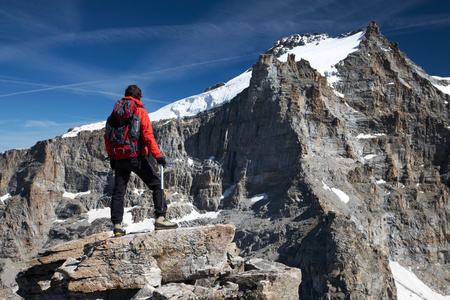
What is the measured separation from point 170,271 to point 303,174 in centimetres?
10998

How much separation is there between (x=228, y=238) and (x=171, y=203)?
129432 mm

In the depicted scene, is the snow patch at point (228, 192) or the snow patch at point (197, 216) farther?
the snow patch at point (228, 192)

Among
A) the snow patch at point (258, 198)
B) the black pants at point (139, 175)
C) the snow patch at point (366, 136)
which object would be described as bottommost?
the snow patch at point (258, 198)

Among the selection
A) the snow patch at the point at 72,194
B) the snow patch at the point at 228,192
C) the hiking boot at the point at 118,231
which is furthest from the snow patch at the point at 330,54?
the hiking boot at the point at 118,231

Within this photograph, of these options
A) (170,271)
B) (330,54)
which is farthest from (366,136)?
(170,271)

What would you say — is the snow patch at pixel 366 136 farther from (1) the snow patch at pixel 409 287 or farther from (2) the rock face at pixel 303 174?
(1) the snow patch at pixel 409 287

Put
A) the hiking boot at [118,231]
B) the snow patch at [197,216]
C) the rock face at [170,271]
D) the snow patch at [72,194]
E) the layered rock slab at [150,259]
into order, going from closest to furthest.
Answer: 1. the rock face at [170,271]
2. the layered rock slab at [150,259]
3. the hiking boot at [118,231]
4. the snow patch at [197,216]
5. the snow patch at [72,194]

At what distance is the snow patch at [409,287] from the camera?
10334 cm

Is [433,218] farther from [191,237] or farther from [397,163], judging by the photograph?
[191,237]

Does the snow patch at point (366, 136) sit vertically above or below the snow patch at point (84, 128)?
below

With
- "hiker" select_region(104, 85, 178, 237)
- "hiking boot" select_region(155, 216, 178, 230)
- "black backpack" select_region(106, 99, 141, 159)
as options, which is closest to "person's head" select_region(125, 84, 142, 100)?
"hiker" select_region(104, 85, 178, 237)

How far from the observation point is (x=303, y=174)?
117812 mm

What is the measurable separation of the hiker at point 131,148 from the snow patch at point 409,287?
102m

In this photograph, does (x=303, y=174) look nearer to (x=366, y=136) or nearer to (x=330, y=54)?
(x=366, y=136)
